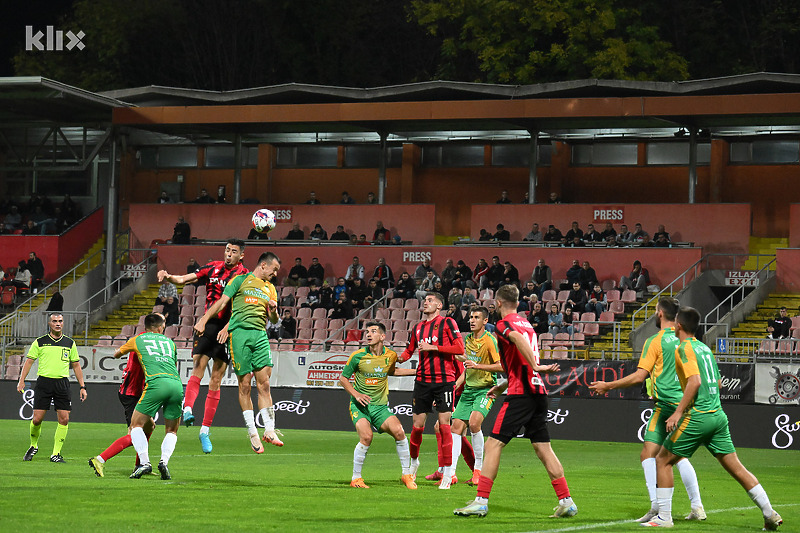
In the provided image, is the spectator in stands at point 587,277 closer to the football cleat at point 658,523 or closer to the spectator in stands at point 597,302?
the spectator in stands at point 597,302

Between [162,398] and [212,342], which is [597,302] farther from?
[162,398]

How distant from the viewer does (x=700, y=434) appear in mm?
10188

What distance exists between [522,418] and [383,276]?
21785 mm

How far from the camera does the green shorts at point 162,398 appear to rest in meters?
13.1

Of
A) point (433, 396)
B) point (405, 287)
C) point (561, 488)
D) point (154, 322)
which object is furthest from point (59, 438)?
point (405, 287)

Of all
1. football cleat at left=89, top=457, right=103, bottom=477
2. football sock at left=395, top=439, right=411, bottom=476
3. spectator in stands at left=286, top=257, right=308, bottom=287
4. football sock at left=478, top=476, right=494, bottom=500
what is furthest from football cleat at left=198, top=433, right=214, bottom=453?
spectator in stands at left=286, top=257, right=308, bottom=287

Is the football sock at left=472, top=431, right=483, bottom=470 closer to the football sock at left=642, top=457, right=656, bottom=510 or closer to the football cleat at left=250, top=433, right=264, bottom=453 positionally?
the football cleat at left=250, top=433, right=264, bottom=453

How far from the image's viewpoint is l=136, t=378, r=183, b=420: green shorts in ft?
42.9

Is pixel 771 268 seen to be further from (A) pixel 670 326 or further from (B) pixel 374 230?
(A) pixel 670 326

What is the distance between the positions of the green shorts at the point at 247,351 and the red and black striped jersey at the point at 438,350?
1710 mm

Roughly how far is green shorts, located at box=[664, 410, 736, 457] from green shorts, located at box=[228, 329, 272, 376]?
17.5 ft

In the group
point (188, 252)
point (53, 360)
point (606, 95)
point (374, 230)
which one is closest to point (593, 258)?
point (606, 95)

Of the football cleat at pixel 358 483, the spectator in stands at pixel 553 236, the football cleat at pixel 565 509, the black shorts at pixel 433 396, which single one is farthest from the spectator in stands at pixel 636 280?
the football cleat at pixel 565 509

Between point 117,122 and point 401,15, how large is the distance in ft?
69.9
